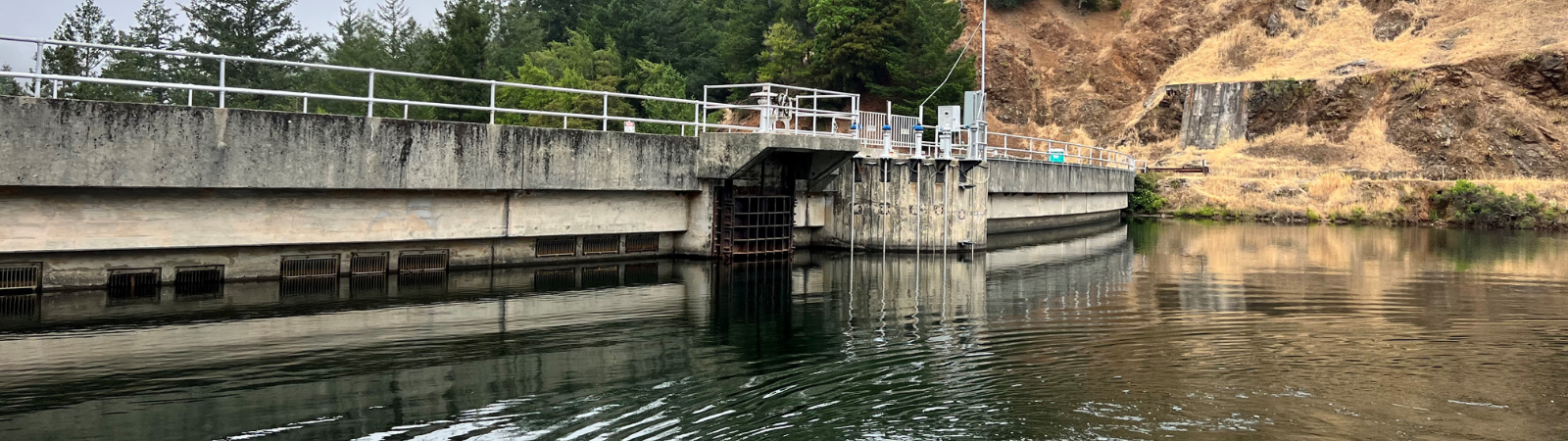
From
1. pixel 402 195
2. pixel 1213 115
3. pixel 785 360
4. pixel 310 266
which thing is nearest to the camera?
pixel 785 360

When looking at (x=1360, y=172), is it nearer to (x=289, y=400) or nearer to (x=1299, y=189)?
(x=1299, y=189)

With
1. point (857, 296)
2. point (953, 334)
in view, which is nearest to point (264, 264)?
point (857, 296)

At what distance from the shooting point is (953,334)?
1689 cm

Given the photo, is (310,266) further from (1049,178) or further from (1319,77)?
(1319,77)

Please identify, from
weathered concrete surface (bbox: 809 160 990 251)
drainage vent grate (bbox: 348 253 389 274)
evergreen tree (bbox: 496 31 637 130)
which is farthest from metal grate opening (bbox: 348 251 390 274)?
evergreen tree (bbox: 496 31 637 130)

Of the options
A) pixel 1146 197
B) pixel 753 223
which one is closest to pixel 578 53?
pixel 1146 197

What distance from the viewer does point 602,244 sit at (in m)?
26.6

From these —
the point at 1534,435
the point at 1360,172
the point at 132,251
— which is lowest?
the point at 1534,435

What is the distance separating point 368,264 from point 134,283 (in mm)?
3970

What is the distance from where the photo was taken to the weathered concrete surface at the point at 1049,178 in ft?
119

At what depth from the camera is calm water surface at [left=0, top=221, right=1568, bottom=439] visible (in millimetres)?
11086

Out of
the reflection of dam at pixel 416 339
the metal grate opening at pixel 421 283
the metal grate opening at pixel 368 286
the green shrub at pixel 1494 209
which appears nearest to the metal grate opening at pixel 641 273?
the reflection of dam at pixel 416 339

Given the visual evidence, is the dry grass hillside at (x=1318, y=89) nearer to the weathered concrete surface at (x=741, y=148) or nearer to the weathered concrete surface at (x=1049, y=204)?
the weathered concrete surface at (x=1049, y=204)

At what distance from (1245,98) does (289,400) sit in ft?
209
